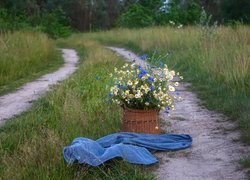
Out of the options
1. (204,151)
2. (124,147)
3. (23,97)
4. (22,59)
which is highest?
(124,147)

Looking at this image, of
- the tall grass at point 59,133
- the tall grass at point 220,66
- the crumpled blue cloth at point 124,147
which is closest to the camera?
the tall grass at point 59,133

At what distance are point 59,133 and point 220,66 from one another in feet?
15.4

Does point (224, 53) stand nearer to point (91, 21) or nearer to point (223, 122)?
point (223, 122)

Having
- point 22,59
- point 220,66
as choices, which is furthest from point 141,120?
point 22,59

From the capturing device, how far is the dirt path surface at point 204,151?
173 inches

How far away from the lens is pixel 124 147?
4.65 metres

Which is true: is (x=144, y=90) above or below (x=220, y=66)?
above

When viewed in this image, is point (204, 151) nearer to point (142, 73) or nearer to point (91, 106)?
point (142, 73)

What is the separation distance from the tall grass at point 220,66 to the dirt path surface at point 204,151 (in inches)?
9.6

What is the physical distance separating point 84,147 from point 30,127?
191cm

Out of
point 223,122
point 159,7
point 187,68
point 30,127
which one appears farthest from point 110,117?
point 159,7

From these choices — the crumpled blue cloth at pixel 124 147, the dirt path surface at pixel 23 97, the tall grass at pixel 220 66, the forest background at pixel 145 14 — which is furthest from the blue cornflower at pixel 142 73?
the forest background at pixel 145 14

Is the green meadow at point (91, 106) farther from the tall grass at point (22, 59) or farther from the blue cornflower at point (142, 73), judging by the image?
the blue cornflower at point (142, 73)

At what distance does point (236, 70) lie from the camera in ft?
26.5
